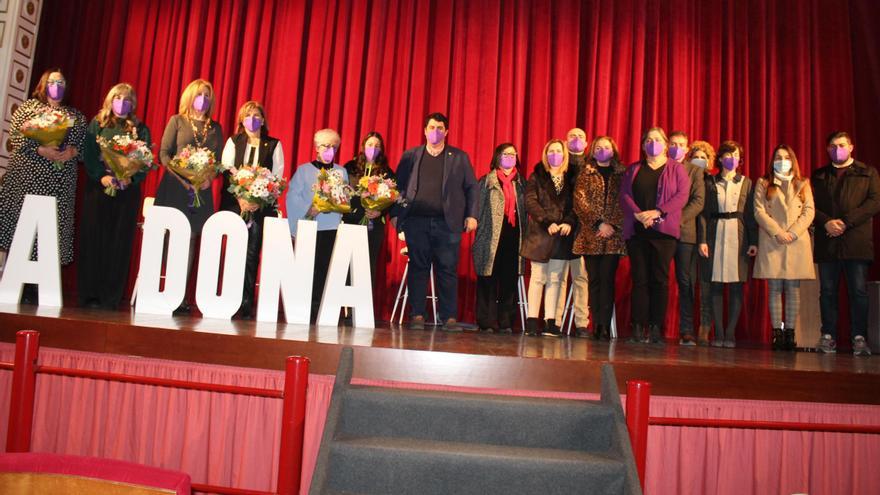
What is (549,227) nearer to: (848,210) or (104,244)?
(848,210)

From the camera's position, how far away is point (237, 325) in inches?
149

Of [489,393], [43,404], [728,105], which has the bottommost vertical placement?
[43,404]

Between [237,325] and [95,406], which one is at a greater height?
[237,325]

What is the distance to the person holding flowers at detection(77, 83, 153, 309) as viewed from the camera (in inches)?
181

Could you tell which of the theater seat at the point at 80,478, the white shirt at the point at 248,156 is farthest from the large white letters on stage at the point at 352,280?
the theater seat at the point at 80,478

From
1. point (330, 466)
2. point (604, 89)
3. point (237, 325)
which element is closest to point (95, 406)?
point (237, 325)

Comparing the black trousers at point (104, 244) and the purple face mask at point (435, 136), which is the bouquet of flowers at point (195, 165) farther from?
the purple face mask at point (435, 136)

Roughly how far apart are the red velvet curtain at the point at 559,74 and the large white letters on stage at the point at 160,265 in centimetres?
254

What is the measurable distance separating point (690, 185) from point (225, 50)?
15.8 ft

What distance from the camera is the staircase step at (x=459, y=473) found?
2.40 meters

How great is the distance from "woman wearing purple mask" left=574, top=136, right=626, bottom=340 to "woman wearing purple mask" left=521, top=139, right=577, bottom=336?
0.12 m

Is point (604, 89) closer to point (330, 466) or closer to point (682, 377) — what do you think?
point (682, 377)

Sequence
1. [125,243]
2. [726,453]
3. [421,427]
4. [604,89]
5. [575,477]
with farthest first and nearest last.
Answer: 1. [604,89]
2. [125,243]
3. [726,453]
4. [421,427]
5. [575,477]

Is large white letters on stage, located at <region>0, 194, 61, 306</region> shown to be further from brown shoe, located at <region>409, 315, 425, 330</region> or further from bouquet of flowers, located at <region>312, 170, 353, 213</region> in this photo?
brown shoe, located at <region>409, 315, 425, 330</region>
